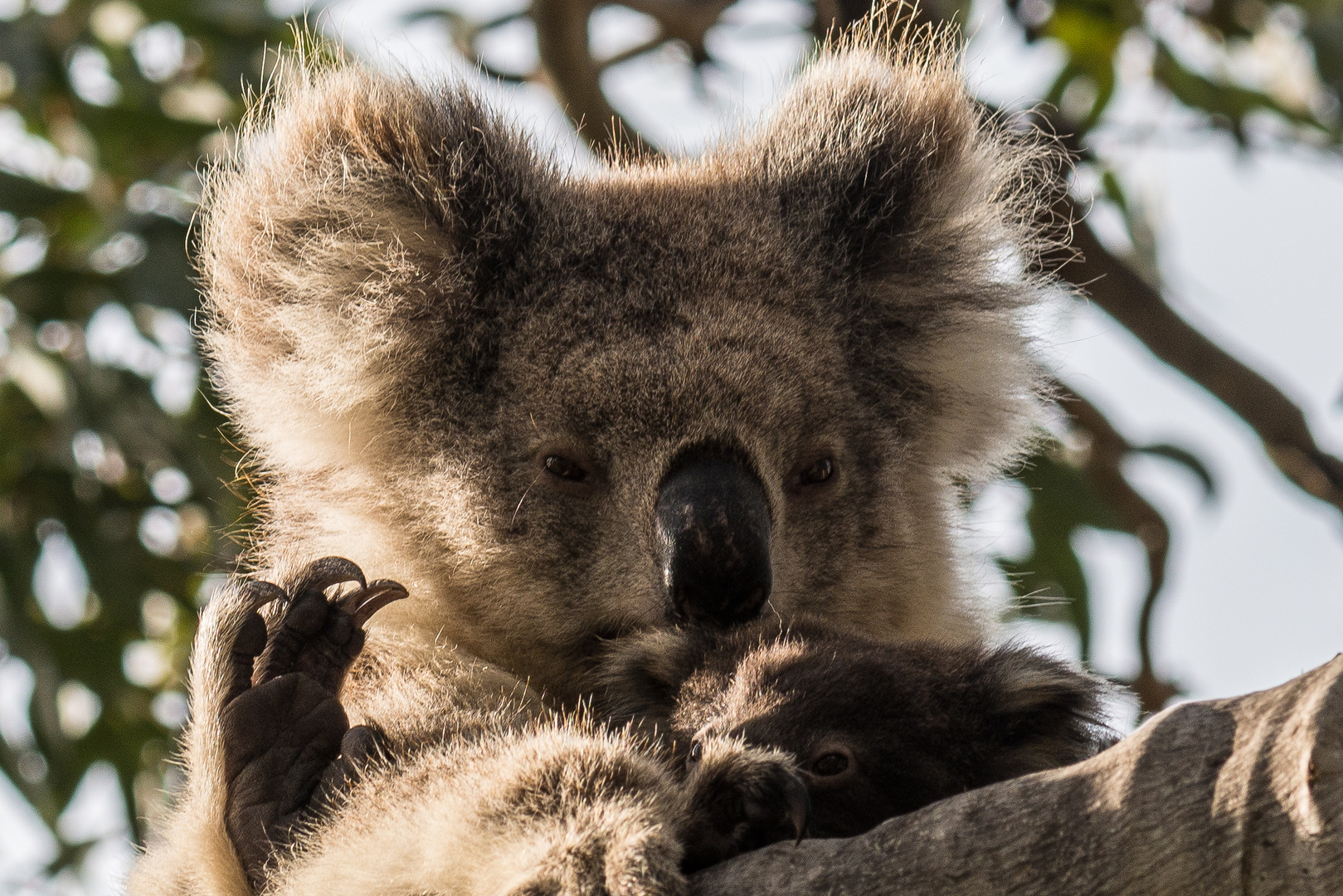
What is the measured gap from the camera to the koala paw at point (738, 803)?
62.2 inches

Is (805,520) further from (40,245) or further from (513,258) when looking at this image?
(40,245)

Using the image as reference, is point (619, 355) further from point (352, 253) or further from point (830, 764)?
point (830, 764)

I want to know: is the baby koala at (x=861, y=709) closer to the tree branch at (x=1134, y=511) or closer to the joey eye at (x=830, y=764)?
the joey eye at (x=830, y=764)

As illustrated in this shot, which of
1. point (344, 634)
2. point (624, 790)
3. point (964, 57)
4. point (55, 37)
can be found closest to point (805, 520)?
point (344, 634)

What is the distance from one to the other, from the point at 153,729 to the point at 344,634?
3.10m

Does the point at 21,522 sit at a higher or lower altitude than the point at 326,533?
lower

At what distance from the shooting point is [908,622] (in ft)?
9.08

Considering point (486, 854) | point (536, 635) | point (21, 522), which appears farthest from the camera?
point (21, 522)

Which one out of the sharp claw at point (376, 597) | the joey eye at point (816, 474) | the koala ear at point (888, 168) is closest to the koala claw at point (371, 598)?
the sharp claw at point (376, 597)

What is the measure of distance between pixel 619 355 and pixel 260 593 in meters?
0.69

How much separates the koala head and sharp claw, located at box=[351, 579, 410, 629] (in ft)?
0.65

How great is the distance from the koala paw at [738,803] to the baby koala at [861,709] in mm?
137

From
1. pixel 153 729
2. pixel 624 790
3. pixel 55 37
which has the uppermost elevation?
pixel 624 790

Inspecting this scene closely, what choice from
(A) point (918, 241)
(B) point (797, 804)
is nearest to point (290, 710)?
(B) point (797, 804)
